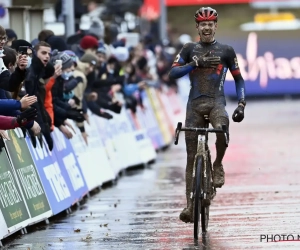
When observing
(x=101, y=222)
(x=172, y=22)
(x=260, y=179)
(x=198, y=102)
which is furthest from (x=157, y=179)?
(x=172, y=22)

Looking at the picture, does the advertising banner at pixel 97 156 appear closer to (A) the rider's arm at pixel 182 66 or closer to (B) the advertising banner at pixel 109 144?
(B) the advertising banner at pixel 109 144

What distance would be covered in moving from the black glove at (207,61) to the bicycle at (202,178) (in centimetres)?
70

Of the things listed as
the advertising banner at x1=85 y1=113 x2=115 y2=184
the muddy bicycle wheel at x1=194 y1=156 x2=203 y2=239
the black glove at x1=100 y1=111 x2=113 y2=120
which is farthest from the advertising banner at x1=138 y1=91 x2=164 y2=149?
the muddy bicycle wheel at x1=194 y1=156 x2=203 y2=239

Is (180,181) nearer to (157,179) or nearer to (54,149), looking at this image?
(157,179)

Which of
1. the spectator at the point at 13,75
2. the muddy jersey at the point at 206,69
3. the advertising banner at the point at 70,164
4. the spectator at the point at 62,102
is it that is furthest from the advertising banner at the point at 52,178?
the muddy jersey at the point at 206,69

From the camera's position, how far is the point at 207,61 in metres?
12.4

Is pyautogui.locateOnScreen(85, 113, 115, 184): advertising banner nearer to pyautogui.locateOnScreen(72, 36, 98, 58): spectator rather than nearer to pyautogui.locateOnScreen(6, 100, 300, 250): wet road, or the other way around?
pyautogui.locateOnScreen(6, 100, 300, 250): wet road

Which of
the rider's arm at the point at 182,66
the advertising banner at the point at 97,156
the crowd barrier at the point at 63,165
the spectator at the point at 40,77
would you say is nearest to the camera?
the rider's arm at the point at 182,66

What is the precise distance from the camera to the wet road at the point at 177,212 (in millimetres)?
11930

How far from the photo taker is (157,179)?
20.0 metres

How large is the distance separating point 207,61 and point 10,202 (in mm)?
2636

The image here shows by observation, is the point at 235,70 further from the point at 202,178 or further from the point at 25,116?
the point at 25,116

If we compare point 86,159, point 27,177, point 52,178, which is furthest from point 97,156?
point 27,177

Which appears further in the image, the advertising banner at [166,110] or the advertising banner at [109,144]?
the advertising banner at [166,110]
